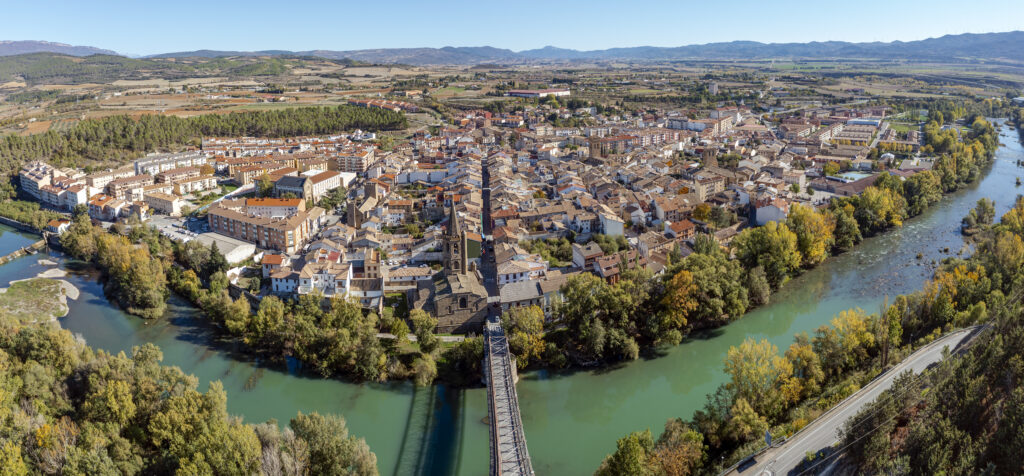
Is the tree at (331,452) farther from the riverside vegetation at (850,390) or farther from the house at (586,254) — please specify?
the house at (586,254)

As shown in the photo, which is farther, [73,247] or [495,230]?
[73,247]

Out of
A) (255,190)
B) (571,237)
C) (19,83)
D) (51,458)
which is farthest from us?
(19,83)

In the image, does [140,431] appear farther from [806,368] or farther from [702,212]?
[702,212]

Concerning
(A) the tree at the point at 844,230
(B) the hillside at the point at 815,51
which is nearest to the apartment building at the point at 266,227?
(A) the tree at the point at 844,230

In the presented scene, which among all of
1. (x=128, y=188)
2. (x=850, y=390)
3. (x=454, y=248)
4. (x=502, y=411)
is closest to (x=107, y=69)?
(x=128, y=188)

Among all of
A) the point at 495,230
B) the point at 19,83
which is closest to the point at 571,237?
the point at 495,230

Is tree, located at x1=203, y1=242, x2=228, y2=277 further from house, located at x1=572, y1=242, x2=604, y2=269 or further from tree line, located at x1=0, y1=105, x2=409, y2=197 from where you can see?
tree line, located at x1=0, y1=105, x2=409, y2=197

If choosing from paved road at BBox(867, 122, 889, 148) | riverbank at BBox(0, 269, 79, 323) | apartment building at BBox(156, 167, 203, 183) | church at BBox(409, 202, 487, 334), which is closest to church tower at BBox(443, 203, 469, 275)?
church at BBox(409, 202, 487, 334)

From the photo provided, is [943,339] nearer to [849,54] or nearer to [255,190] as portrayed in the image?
[255,190]
